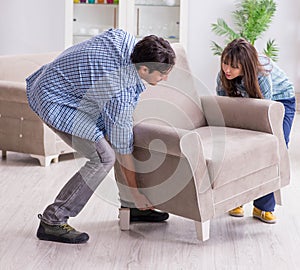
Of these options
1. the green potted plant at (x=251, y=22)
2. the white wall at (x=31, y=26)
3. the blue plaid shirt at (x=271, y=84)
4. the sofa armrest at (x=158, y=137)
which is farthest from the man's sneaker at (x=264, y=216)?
the white wall at (x=31, y=26)

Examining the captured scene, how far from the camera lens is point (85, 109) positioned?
10.9 ft

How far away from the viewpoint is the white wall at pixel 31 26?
279 inches

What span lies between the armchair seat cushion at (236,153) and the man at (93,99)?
41 cm

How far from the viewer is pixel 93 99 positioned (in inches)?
129

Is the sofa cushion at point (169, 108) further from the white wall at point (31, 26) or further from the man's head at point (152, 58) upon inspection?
the white wall at point (31, 26)

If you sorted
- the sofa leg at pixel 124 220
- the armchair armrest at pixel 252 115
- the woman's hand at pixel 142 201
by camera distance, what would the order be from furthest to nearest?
the armchair armrest at pixel 252 115, the sofa leg at pixel 124 220, the woman's hand at pixel 142 201

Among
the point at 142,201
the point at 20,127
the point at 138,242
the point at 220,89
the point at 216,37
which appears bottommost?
the point at 138,242

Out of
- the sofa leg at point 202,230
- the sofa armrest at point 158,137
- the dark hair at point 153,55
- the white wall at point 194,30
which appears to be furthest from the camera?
the white wall at point 194,30

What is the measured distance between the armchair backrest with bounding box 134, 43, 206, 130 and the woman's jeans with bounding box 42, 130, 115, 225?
0.42 meters

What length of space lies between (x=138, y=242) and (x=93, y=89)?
0.77 meters

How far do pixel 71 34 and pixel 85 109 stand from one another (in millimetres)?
3456

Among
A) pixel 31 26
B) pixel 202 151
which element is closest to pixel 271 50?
pixel 31 26

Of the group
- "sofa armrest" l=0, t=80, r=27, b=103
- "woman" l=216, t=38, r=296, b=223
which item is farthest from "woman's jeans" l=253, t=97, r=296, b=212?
"sofa armrest" l=0, t=80, r=27, b=103

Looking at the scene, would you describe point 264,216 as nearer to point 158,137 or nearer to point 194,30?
point 158,137
